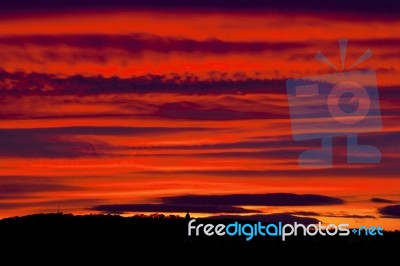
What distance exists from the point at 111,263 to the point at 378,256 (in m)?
42.7

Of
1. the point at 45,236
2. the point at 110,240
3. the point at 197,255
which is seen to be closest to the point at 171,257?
the point at 197,255

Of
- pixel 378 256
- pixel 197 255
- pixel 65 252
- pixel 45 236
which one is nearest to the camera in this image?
pixel 378 256

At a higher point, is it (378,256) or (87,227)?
(87,227)

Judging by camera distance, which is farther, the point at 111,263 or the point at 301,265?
the point at 111,263

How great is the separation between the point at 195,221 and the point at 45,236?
35.7 meters

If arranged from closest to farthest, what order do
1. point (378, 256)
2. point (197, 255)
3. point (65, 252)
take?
point (378, 256)
point (197, 255)
point (65, 252)

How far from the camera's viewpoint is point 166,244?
556ft

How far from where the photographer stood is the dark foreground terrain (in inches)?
5709

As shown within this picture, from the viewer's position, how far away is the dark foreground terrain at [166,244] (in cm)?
14500

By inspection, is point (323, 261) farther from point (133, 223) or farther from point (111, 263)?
point (133, 223)

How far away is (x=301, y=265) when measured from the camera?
14312cm

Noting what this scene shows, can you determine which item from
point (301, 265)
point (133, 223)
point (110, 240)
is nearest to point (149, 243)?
point (110, 240)

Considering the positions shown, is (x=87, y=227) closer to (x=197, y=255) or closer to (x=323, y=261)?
(x=197, y=255)

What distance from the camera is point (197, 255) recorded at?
158 metres
